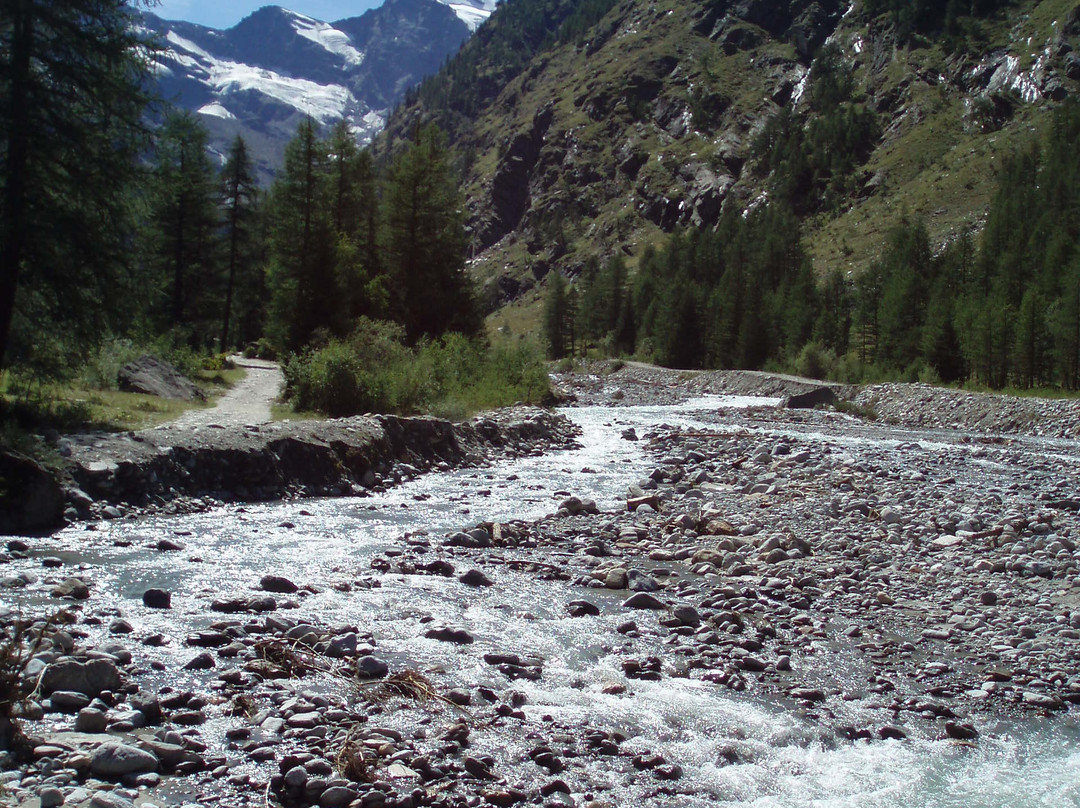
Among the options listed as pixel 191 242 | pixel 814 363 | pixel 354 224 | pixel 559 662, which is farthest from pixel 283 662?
pixel 814 363

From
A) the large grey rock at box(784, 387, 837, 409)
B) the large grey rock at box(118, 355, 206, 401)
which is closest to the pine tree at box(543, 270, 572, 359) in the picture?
the large grey rock at box(784, 387, 837, 409)

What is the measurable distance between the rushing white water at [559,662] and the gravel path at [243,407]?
15.0 ft

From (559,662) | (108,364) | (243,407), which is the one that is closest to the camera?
(559,662)

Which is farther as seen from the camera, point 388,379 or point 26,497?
point 388,379

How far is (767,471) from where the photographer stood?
20.7 m

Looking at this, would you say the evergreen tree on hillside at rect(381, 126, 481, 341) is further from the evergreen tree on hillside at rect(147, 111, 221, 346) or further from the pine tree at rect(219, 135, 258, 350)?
the pine tree at rect(219, 135, 258, 350)

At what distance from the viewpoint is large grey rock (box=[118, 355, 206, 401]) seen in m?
22.2

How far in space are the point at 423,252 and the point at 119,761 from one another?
3986cm

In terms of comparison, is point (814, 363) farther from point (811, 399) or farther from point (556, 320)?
point (556, 320)

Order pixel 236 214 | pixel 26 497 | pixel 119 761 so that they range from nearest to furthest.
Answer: pixel 119 761 < pixel 26 497 < pixel 236 214

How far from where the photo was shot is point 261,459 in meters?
15.5

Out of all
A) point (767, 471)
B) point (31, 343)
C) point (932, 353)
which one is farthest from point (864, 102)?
point (31, 343)

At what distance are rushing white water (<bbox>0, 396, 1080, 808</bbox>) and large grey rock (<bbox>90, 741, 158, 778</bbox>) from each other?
171cm

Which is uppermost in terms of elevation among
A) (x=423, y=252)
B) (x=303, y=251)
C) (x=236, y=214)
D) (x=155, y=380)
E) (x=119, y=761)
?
(x=236, y=214)
